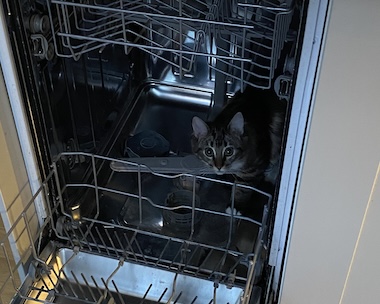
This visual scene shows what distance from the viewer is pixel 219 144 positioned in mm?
1324

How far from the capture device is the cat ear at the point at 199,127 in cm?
131

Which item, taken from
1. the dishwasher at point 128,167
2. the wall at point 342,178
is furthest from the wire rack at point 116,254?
the wall at point 342,178

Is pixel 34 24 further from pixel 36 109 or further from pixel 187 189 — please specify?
pixel 187 189

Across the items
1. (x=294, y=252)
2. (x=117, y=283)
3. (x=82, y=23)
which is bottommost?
(x=117, y=283)

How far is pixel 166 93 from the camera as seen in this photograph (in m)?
1.53

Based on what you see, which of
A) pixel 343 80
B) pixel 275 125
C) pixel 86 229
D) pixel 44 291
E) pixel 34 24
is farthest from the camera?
pixel 275 125

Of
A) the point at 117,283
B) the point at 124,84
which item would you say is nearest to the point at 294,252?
the point at 117,283

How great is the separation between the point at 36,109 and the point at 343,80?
563 mm

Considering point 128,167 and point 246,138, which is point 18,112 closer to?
point 128,167

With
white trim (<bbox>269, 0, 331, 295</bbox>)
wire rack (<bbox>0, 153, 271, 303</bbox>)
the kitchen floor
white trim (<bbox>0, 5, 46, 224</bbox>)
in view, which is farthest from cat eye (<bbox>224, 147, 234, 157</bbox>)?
the kitchen floor

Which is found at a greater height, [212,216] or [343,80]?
[343,80]

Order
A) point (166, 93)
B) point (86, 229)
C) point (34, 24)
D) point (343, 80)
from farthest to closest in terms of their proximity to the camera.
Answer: point (166, 93) < point (86, 229) < point (34, 24) < point (343, 80)

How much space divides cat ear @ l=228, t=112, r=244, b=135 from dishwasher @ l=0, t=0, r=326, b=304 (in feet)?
0.35

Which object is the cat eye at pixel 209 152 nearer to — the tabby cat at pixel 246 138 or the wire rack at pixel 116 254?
the tabby cat at pixel 246 138
